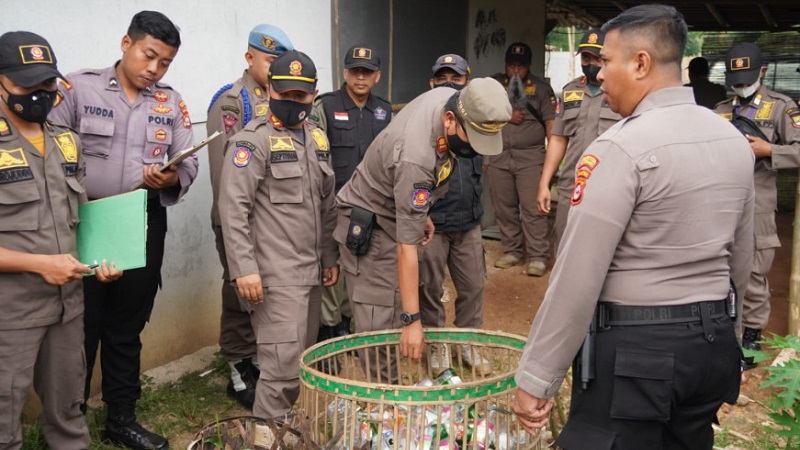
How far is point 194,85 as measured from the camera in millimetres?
4570

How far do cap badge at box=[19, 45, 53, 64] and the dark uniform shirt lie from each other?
82.4 inches

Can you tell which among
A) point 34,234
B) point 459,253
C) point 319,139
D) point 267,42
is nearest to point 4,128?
point 34,234

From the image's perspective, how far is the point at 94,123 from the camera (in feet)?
11.4

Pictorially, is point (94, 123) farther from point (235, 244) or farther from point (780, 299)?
point (780, 299)

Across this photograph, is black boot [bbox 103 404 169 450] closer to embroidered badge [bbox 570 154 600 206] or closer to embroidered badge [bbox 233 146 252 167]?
embroidered badge [bbox 233 146 252 167]

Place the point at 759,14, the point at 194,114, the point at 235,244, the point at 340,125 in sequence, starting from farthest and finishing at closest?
the point at 759,14
the point at 340,125
the point at 194,114
the point at 235,244

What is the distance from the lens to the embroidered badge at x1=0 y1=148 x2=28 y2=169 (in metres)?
2.83

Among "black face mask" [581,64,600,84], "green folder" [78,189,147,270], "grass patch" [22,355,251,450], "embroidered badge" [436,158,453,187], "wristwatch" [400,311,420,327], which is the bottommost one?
"grass patch" [22,355,251,450]

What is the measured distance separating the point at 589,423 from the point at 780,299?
5006 mm

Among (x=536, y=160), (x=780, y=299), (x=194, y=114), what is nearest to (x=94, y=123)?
(x=194, y=114)

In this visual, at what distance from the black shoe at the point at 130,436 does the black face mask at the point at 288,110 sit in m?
1.67

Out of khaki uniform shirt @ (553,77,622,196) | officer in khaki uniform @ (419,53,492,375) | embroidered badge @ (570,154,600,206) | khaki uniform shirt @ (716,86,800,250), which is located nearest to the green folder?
officer in khaki uniform @ (419,53,492,375)

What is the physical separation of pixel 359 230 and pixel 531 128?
12.6 ft

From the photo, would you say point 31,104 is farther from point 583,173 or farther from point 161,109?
point 583,173
